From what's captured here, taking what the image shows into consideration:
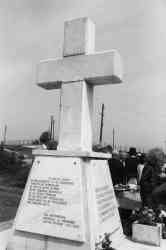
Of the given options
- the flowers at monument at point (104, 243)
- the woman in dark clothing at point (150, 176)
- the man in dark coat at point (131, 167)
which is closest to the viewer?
the flowers at monument at point (104, 243)

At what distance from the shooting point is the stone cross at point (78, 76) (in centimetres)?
438

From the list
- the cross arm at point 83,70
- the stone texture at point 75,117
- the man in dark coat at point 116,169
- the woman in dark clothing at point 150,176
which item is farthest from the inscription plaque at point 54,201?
the man in dark coat at point 116,169

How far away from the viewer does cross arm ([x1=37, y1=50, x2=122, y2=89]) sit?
435cm

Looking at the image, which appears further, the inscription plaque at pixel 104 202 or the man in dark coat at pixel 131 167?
the man in dark coat at pixel 131 167

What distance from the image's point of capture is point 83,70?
452cm

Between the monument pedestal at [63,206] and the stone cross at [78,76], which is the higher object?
the stone cross at [78,76]

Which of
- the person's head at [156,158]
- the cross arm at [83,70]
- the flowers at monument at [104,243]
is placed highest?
the cross arm at [83,70]

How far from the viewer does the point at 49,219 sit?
4.01 metres

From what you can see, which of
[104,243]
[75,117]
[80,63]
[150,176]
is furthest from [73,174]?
[150,176]

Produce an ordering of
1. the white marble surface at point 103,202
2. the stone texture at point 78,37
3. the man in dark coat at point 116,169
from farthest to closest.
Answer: the man in dark coat at point 116,169
the stone texture at point 78,37
the white marble surface at point 103,202

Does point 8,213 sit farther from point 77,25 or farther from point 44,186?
point 77,25

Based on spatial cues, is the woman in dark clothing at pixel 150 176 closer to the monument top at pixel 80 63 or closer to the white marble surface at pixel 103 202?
the white marble surface at pixel 103 202

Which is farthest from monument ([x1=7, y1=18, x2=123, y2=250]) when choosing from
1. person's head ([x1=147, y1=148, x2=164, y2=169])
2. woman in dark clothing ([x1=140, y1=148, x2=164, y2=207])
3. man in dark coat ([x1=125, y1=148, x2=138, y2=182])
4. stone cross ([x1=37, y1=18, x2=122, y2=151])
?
man in dark coat ([x1=125, y1=148, x2=138, y2=182])

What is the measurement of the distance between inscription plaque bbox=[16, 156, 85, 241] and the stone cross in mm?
383
